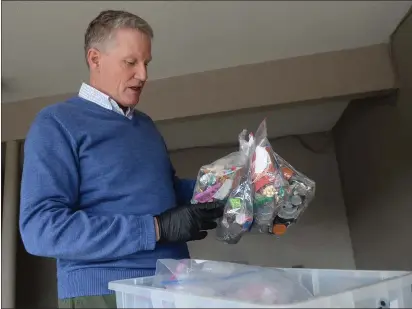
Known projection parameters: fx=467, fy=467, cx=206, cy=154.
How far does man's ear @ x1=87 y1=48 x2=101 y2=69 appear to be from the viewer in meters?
1.07

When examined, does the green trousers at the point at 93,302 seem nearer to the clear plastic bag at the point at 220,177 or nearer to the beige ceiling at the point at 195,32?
the clear plastic bag at the point at 220,177

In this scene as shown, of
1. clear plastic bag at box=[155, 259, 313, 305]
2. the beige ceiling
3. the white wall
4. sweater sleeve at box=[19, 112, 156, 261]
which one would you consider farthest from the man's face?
the white wall

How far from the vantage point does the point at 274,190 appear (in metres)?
0.92

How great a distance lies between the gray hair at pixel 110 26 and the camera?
3.44 feet

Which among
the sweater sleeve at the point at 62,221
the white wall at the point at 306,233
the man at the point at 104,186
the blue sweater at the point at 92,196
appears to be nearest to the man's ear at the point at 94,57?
the man at the point at 104,186

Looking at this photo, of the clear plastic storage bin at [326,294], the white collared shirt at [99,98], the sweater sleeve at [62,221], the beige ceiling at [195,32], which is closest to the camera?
the clear plastic storage bin at [326,294]

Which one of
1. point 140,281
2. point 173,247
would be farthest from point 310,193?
point 140,281

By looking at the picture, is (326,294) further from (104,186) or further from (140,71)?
(140,71)

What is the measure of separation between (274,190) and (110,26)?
0.52 meters

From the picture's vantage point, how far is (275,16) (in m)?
1.94

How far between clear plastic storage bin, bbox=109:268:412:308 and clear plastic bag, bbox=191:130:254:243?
0.14 metres

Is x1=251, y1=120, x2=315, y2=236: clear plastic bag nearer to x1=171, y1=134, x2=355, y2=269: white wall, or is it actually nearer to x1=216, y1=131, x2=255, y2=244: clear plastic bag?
x1=216, y1=131, x2=255, y2=244: clear plastic bag

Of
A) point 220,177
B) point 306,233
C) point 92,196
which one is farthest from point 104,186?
point 306,233

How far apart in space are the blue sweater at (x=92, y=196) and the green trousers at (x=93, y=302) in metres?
0.01
